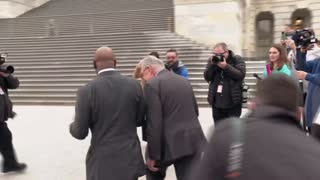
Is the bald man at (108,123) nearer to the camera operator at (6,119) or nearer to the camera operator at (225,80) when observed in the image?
the camera operator at (225,80)

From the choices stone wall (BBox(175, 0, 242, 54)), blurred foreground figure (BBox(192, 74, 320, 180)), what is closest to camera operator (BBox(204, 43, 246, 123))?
blurred foreground figure (BBox(192, 74, 320, 180))

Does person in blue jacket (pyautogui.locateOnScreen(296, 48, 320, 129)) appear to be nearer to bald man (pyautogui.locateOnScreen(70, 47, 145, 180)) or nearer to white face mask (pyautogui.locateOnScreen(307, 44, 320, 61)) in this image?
white face mask (pyautogui.locateOnScreen(307, 44, 320, 61))

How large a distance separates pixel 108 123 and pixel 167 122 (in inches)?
19.9

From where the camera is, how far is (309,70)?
500cm

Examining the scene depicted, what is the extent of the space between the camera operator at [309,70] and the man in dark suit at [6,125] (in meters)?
3.37

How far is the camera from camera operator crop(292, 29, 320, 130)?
175 inches

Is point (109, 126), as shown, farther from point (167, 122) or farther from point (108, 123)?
point (167, 122)

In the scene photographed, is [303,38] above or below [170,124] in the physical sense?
above

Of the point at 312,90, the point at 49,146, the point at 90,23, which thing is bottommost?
the point at 49,146

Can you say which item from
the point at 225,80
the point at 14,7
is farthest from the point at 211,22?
the point at 225,80

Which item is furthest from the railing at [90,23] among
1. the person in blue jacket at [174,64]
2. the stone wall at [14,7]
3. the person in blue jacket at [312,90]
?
the person in blue jacket at [312,90]

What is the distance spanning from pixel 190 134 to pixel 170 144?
19cm

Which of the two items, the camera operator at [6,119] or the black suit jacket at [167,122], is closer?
the black suit jacket at [167,122]

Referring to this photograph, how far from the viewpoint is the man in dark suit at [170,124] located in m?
3.82
